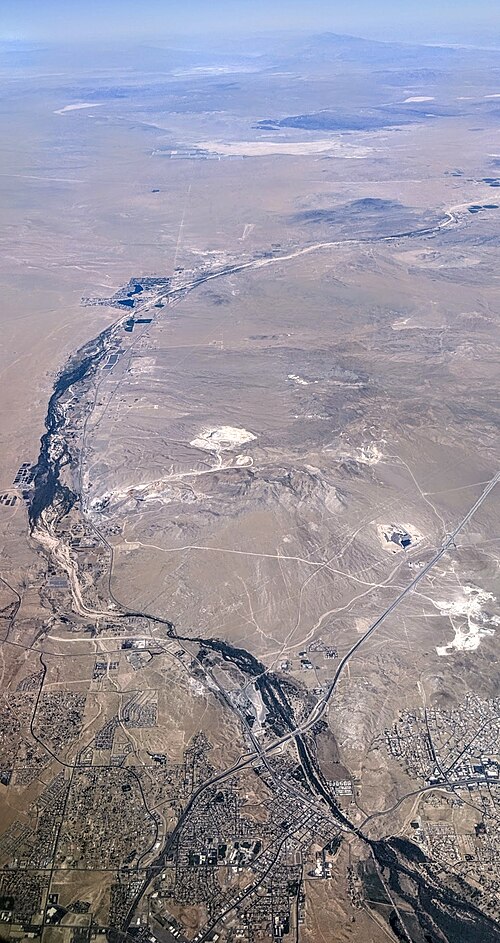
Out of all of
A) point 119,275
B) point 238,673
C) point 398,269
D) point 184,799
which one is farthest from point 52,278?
point 184,799

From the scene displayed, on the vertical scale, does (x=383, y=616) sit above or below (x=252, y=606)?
below

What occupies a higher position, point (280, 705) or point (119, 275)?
point (119, 275)

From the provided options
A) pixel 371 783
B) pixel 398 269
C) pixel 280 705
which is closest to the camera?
pixel 371 783

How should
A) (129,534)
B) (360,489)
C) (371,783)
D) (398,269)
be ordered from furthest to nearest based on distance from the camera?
(398,269) → (360,489) → (129,534) → (371,783)

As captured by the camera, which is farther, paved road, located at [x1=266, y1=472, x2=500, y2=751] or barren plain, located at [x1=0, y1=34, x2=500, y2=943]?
paved road, located at [x1=266, y1=472, x2=500, y2=751]

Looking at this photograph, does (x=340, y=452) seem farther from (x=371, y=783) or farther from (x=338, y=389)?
(x=371, y=783)

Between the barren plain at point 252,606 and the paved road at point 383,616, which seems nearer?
the barren plain at point 252,606

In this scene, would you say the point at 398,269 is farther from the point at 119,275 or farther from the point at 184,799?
the point at 184,799

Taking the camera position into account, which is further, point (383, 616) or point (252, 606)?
point (252, 606)

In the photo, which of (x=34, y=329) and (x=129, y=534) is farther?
(x=34, y=329)
